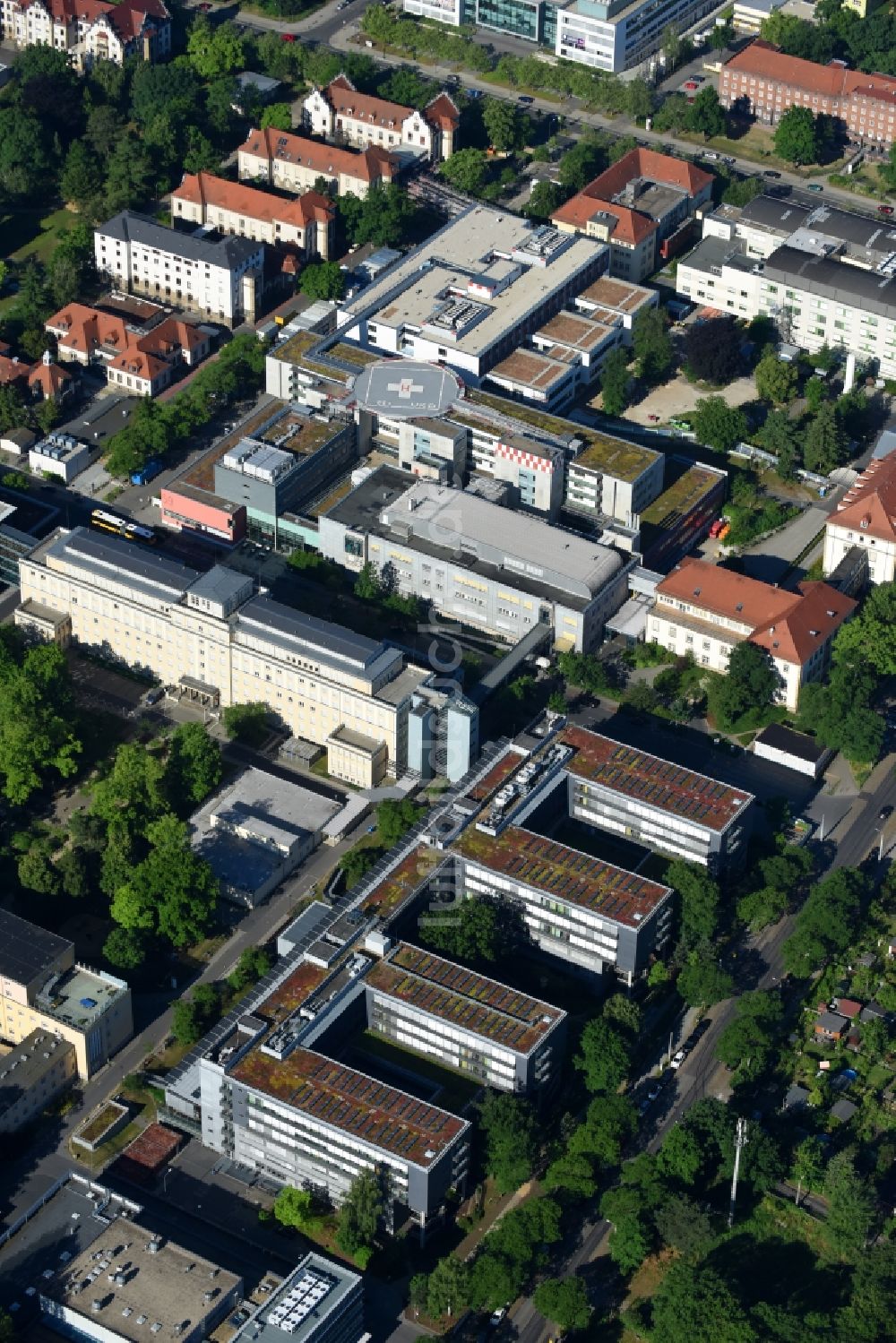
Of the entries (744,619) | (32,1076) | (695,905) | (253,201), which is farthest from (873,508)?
(32,1076)

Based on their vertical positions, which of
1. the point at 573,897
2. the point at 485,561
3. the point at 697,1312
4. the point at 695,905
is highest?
the point at 485,561

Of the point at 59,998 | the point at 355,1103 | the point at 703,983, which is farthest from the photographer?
the point at 703,983

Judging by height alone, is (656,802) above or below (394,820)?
above

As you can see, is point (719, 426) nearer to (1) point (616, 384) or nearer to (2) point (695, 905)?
(1) point (616, 384)

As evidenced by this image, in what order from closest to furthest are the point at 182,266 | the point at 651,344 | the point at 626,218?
1. the point at 651,344
2. the point at 182,266
3. the point at 626,218

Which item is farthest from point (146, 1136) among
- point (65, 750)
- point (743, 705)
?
point (743, 705)

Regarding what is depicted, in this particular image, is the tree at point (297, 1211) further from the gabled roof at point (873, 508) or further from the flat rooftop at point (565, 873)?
the gabled roof at point (873, 508)

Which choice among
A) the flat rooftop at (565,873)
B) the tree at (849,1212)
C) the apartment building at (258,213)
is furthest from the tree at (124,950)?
the apartment building at (258,213)
